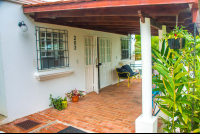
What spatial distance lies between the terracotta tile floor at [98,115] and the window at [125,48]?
3.96 m

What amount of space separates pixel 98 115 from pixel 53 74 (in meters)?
1.75

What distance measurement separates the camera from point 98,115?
4.67m

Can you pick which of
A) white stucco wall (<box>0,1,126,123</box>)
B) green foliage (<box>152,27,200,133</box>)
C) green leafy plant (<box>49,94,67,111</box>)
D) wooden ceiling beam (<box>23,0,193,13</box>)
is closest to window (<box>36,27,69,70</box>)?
white stucco wall (<box>0,1,126,123</box>)

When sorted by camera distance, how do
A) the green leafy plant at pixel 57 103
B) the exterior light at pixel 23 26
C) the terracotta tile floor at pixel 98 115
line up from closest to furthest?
1. the terracotta tile floor at pixel 98 115
2. the exterior light at pixel 23 26
3. the green leafy plant at pixel 57 103

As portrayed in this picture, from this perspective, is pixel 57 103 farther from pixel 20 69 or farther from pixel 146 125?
pixel 146 125

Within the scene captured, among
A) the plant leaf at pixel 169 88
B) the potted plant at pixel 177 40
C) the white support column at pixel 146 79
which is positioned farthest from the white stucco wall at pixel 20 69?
the potted plant at pixel 177 40

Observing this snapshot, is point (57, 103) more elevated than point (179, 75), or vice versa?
point (179, 75)

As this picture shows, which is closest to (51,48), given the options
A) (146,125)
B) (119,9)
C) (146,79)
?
(119,9)

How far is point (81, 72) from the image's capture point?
21.4 ft

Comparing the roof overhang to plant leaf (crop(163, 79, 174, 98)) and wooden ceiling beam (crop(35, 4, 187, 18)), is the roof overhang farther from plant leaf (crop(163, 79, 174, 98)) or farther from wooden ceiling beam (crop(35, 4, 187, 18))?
plant leaf (crop(163, 79, 174, 98))

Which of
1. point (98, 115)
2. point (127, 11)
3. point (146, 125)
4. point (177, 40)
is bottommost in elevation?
point (98, 115)

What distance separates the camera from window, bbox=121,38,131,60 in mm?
9839

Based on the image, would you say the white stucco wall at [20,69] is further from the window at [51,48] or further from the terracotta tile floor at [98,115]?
the terracotta tile floor at [98,115]

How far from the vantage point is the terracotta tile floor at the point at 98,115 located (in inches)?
155
